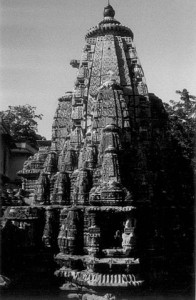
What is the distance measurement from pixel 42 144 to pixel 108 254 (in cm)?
1115

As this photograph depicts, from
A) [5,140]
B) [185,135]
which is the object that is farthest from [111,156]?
[5,140]

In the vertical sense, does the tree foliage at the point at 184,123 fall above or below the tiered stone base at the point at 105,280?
above

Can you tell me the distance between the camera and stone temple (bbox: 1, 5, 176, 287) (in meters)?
12.7

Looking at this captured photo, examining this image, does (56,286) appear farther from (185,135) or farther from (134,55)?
(134,55)

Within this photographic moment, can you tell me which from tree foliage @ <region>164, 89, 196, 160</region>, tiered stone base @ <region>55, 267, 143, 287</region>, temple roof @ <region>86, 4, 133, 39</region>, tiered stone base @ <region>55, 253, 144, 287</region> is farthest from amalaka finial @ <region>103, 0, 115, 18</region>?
tiered stone base @ <region>55, 267, 143, 287</region>

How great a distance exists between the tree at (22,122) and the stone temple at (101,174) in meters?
14.0

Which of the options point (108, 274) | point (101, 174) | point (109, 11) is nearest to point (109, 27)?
point (109, 11)

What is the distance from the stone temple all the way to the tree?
1402cm

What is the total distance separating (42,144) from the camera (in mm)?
22266

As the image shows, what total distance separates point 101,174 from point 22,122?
76.3 feet

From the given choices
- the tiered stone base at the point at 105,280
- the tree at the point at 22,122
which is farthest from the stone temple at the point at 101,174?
the tree at the point at 22,122

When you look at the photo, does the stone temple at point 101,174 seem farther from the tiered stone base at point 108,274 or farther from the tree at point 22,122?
the tree at point 22,122

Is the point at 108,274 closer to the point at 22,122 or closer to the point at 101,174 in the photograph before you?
the point at 101,174

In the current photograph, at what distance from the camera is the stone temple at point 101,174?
12.7m
